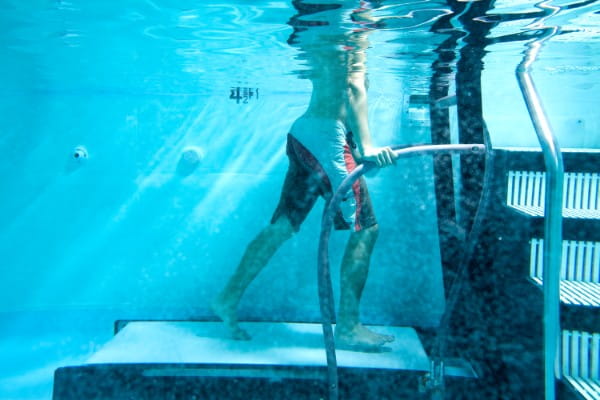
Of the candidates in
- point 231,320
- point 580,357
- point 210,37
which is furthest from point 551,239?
point 210,37

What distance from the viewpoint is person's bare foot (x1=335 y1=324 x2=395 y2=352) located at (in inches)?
136

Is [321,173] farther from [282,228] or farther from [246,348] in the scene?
[246,348]

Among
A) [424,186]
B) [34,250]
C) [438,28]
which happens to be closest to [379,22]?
[438,28]

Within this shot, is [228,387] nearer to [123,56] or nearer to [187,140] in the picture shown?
[187,140]

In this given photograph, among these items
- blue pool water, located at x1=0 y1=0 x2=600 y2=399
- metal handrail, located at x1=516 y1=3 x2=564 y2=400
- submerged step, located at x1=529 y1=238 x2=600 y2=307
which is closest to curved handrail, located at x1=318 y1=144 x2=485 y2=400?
metal handrail, located at x1=516 y1=3 x2=564 y2=400

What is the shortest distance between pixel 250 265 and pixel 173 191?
2.11m

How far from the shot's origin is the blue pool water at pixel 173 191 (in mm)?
4910

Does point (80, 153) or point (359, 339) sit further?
point (80, 153)

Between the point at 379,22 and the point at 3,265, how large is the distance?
5.59 m

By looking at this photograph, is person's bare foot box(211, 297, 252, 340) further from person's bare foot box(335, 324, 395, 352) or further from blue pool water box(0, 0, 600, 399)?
blue pool water box(0, 0, 600, 399)

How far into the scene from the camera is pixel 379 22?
10.7 ft

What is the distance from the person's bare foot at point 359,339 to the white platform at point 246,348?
5cm

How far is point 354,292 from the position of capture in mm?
3535

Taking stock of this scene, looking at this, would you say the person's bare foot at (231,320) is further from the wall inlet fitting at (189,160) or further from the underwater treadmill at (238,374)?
the wall inlet fitting at (189,160)
